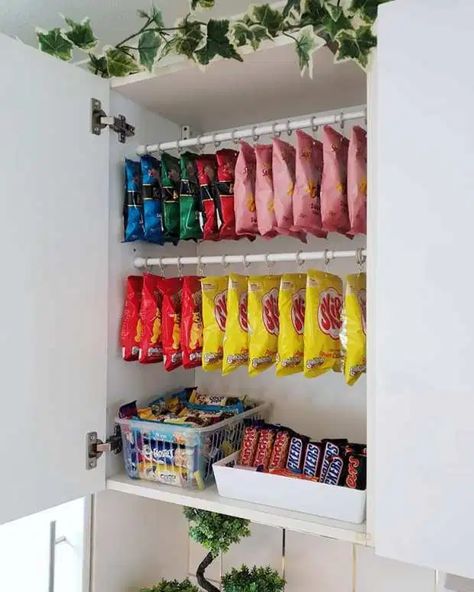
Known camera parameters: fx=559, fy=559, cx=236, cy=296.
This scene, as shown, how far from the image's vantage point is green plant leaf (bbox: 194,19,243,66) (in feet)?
3.56

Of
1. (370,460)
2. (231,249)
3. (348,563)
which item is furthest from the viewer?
(231,249)

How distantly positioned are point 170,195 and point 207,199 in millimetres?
104

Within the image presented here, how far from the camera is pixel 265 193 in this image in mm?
1194

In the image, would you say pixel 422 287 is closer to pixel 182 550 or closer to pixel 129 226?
pixel 129 226

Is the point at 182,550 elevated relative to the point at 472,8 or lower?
lower

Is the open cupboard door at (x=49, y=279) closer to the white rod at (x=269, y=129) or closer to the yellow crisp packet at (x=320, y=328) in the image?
the white rod at (x=269, y=129)

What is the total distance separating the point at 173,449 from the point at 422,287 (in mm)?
659

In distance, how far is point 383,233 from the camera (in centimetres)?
92

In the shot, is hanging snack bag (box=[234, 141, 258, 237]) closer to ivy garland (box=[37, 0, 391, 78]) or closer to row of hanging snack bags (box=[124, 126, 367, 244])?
row of hanging snack bags (box=[124, 126, 367, 244])

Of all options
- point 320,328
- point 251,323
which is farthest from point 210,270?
point 320,328

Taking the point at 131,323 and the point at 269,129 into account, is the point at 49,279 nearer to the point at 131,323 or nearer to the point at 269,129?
the point at 131,323

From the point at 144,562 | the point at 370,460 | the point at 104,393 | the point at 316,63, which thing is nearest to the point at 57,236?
the point at 104,393

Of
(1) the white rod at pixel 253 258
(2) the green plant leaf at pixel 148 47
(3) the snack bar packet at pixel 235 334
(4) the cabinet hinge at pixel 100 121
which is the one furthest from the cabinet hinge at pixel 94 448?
(2) the green plant leaf at pixel 148 47

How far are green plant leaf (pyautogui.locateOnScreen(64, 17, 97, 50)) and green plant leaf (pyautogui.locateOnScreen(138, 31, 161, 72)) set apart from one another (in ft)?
0.45
